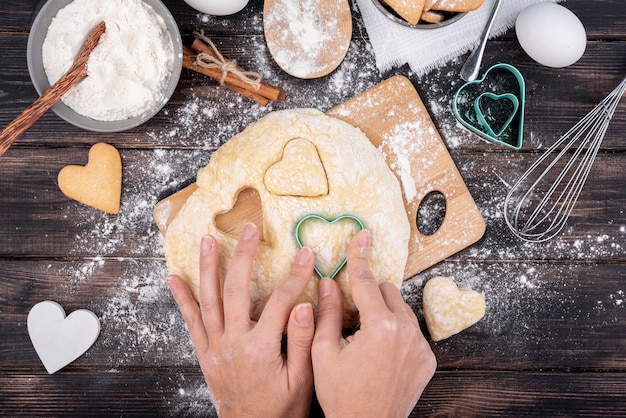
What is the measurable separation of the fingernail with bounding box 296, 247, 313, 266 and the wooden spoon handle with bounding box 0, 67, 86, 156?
1.74ft

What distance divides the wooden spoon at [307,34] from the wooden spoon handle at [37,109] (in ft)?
1.31

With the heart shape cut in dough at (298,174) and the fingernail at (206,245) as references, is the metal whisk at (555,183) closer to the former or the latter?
the heart shape cut in dough at (298,174)

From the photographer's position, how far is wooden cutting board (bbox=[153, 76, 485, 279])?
3.84 ft

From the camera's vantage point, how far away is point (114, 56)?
1075mm

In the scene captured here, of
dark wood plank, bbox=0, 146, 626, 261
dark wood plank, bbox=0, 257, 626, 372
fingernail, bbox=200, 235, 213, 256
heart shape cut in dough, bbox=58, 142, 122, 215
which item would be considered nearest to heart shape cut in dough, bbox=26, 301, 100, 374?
dark wood plank, bbox=0, 257, 626, 372

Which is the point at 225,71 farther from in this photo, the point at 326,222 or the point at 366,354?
the point at 366,354

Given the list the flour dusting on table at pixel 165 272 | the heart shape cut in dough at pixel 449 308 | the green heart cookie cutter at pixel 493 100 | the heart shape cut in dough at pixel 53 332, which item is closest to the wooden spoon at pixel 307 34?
the flour dusting on table at pixel 165 272

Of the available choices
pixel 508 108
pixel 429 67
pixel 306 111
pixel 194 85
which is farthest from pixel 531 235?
pixel 194 85

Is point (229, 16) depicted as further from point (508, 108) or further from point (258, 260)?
point (508, 108)

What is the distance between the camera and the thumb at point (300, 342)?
3.26ft

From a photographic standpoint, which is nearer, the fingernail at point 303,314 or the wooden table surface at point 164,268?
the fingernail at point 303,314

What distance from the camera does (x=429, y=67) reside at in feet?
3.95

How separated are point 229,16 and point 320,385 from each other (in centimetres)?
78

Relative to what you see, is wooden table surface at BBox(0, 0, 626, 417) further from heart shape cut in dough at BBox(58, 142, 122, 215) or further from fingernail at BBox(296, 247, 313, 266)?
A: fingernail at BBox(296, 247, 313, 266)
